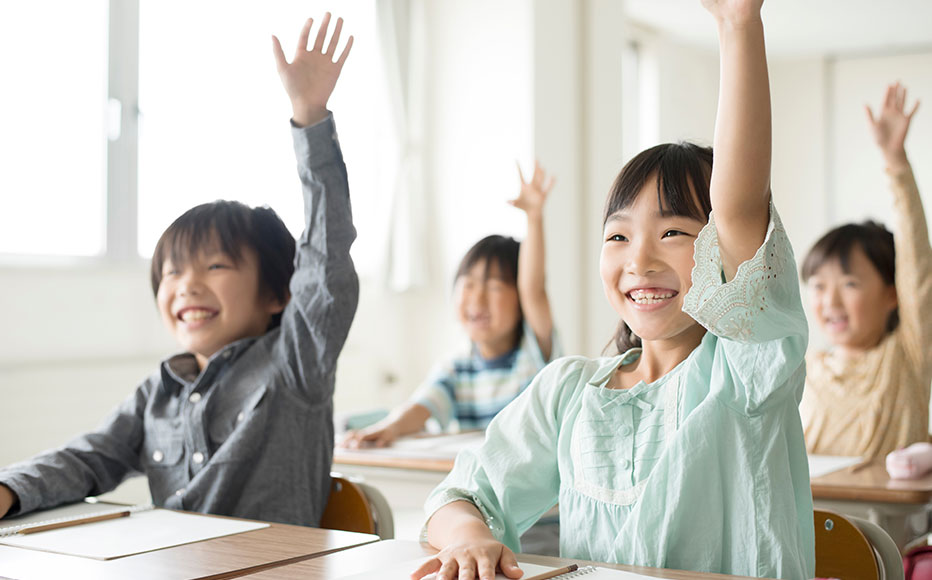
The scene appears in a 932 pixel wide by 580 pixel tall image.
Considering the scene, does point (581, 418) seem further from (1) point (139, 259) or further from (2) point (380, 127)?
(2) point (380, 127)

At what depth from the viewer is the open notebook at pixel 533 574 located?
90 cm

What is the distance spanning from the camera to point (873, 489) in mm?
1657

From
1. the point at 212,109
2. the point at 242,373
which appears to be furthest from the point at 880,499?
the point at 212,109

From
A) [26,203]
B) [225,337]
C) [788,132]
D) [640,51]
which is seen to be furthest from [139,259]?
[788,132]

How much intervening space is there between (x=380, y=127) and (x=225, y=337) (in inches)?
133

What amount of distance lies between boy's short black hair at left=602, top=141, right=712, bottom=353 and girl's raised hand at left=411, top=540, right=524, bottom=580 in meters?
0.43

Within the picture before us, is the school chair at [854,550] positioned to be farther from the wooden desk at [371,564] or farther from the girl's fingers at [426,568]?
the girl's fingers at [426,568]

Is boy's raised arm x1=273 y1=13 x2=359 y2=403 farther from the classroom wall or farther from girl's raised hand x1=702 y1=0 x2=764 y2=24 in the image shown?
the classroom wall

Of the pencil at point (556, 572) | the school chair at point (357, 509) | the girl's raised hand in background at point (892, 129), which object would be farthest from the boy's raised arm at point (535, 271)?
the pencil at point (556, 572)

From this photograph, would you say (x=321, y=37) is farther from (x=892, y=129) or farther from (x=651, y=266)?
(x=892, y=129)

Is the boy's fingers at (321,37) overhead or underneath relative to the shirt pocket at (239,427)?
overhead

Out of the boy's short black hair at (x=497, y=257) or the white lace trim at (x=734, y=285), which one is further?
the boy's short black hair at (x=497, y=257)

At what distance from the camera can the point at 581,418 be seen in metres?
1.17

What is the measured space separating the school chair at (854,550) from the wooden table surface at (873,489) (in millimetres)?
476
